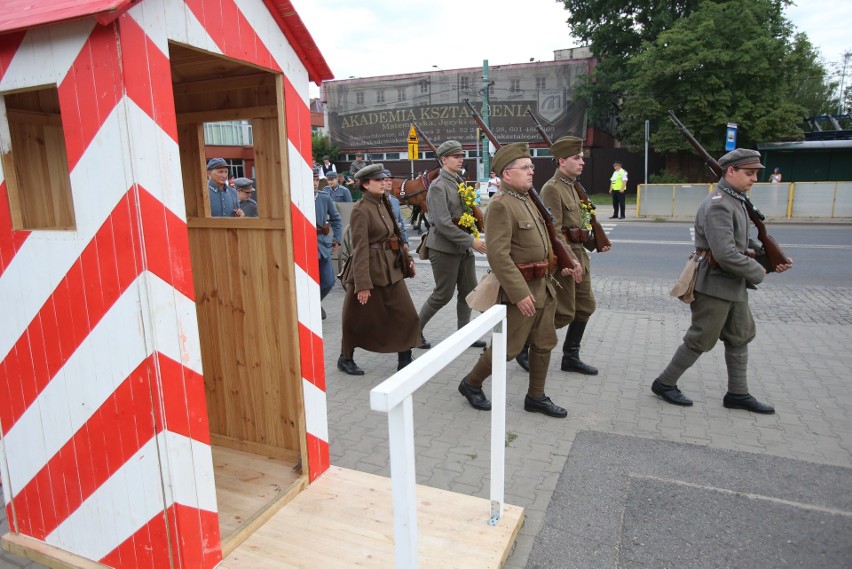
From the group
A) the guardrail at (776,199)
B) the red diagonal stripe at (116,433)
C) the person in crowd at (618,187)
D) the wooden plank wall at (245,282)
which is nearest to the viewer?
the red diagonal stripe at (116,433)

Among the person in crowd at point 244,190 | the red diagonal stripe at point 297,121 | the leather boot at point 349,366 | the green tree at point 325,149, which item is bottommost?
the leather boot at point 349,366

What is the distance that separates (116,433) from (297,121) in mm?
1560

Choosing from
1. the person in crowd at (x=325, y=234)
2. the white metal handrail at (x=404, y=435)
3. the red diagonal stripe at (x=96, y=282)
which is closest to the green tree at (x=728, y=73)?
the person in crowd at (x=325, y=234)

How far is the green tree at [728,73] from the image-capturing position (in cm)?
2425

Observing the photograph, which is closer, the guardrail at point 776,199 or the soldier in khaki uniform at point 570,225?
the soldier in khaki uniform at point 570,225

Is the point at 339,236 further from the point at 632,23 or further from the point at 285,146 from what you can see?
the point at 632,23

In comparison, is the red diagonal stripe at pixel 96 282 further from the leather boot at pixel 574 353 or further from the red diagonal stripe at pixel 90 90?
the leather boot at pixel 574 353

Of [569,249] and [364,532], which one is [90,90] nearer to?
[364,532]

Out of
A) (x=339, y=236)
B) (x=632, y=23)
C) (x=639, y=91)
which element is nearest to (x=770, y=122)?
(x=639, y=91)

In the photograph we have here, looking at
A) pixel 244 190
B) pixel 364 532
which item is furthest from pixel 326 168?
pixel 364 532

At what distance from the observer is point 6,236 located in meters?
2.32

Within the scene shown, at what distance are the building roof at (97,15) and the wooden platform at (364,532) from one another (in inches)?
83.4

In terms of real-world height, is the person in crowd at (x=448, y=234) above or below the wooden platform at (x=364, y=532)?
above

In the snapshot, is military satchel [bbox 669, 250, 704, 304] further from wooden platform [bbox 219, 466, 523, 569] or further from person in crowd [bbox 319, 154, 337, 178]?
person in crowd [bbox 319, 154, 337, 178]
